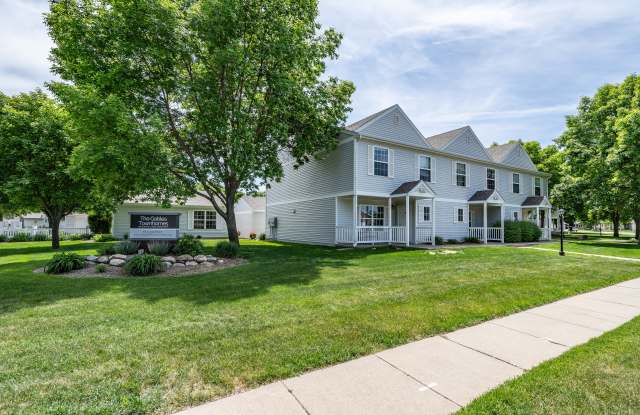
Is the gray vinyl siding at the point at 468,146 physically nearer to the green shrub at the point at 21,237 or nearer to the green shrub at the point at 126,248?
the green shrub at the point at 126,248

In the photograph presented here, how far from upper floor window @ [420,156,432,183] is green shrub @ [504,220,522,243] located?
7177 millimetres

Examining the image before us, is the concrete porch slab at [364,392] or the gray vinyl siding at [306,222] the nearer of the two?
the concrete porch slab at [364,392]

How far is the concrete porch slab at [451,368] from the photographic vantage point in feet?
9.41

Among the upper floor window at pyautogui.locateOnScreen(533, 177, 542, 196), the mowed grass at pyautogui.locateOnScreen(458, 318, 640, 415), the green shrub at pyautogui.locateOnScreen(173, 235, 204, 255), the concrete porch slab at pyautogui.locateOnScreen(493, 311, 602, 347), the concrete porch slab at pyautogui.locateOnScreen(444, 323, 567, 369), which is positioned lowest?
the concrete porch slab at pyautogui.locateOnScreen(493, 311, 602, 347)

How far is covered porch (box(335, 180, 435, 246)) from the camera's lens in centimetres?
1670

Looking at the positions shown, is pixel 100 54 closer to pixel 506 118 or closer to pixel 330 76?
pixel 330 76

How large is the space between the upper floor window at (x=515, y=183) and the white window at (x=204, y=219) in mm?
25097

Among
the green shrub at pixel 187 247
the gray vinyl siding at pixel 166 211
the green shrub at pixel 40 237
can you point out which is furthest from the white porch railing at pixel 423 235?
the green shrub at pixel 40 237

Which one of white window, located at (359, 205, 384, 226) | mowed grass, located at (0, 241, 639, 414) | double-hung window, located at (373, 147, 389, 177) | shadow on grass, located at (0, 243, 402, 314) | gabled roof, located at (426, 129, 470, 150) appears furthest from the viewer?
gabled roof, located at (426, 129, 470, 150)

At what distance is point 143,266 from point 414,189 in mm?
13051

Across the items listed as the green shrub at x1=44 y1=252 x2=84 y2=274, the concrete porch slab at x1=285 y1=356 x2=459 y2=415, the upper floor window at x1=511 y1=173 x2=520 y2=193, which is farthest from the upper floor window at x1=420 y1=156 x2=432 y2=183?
the concrete porch slab at x1=285 y1=356 x2=459 y2=415

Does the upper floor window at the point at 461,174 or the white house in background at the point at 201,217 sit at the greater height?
the upper floor window at the point at 461,174

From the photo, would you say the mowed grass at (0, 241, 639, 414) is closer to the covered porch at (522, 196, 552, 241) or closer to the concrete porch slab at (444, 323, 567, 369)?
the concrete porch slab at (444, 323, 567, 369)

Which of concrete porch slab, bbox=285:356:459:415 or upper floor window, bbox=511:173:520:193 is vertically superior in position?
upper floor window, bbox=511:173:520:193
